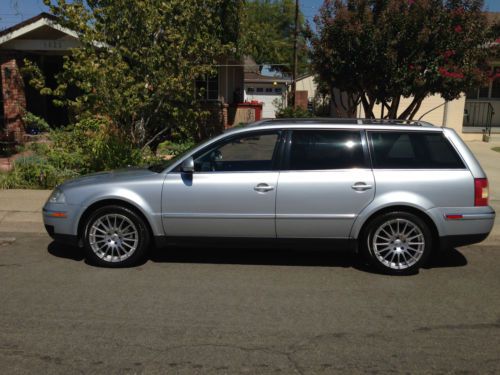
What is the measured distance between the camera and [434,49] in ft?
28.7

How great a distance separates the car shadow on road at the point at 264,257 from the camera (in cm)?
589

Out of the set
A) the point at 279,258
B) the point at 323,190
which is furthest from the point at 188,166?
the point at 279,258

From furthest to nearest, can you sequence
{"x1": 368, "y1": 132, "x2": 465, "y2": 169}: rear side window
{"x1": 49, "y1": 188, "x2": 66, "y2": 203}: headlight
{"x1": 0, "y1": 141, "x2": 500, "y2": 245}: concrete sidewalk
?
1. {"x1": 0, "y1": 141, "x2": 500, "y2": 245}: concrete sidewalk
2. {"x1": 49, "y1": 188, "x2": 66, "y2": 203}: headlight
3. {"x1": 368, "y1": 132, "x2": 465, "y2": 169}: rear side window

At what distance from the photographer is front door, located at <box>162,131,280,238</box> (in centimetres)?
534

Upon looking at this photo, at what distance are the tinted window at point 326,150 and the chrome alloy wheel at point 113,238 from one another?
1.94m

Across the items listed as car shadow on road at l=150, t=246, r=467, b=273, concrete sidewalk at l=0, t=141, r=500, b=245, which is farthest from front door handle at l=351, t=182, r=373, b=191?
concrete sidewalk at l=0, t=141, r=500, b=245

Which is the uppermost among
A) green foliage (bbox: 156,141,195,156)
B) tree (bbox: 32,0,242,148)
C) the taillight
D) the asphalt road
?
tree (bbox: 32,0,242,148)

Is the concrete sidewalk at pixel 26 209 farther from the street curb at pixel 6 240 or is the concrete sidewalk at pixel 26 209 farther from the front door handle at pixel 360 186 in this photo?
the front door handle at pixel 360 186

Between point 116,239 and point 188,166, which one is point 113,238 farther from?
point 188,166

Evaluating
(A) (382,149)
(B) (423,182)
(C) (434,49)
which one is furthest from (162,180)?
(C) (434,49)

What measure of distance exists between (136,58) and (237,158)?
4.42 metres

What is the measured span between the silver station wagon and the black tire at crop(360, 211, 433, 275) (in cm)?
1

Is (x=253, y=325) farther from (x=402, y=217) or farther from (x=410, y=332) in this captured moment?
(x=402, y=217)

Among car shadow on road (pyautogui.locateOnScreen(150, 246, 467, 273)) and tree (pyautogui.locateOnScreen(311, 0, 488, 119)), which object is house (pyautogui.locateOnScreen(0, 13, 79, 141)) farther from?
car shadow on road (pyautogui.locateOnScreen(150, 246, 467, 273))
